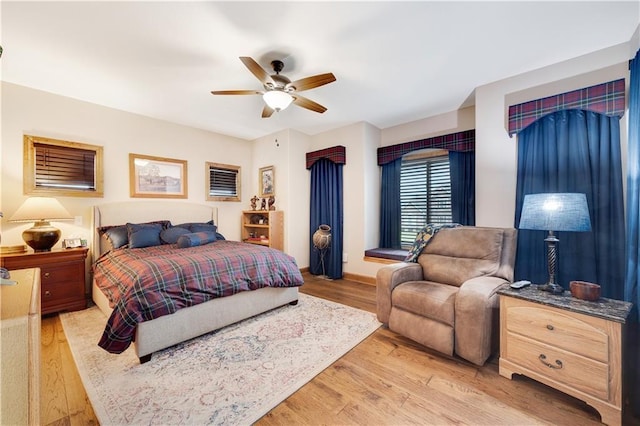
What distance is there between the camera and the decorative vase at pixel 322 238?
4301 millimetres

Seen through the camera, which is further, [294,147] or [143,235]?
[294,147]

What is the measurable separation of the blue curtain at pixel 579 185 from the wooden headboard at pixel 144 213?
4537 mm

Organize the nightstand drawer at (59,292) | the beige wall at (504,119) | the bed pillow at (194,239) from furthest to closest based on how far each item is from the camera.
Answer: the bed pillow at (194,239), the nightstand drawer at (59,292), the beige wall at (504,119)

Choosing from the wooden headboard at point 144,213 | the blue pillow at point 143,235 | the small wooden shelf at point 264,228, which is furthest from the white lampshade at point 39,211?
the small wooden shelf at point 264,228

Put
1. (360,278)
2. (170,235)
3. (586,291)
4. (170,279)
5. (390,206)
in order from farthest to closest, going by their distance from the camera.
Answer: (390,206) → (360,278) → (170,235) → (170,279) → (586,291)

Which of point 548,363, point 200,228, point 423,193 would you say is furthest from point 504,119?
point 200,228

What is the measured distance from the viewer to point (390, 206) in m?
4.34

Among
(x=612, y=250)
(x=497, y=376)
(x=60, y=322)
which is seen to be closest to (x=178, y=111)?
(x=60, y=322)

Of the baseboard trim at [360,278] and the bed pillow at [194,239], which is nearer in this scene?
the bed pillow at [194,239]

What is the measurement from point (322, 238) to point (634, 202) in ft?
11.1

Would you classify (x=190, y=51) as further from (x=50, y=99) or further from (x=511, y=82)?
(x=511, y=82)

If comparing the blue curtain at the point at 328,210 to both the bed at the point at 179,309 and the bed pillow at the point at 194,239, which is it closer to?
the bed at the point at 179,309

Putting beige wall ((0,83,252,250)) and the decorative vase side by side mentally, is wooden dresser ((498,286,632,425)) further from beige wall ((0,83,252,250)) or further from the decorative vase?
beige wall ((0,83,252,250))

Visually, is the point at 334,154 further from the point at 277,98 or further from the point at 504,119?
the point at 504,119
